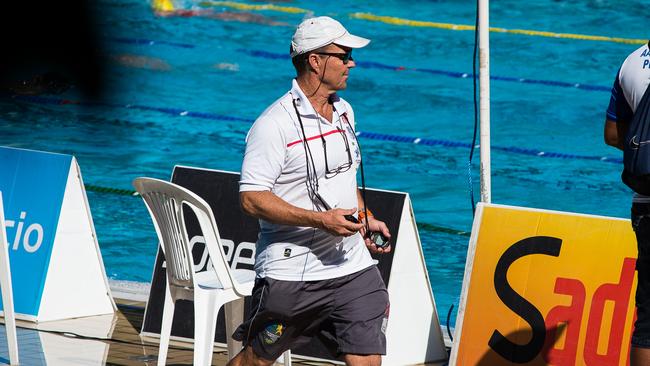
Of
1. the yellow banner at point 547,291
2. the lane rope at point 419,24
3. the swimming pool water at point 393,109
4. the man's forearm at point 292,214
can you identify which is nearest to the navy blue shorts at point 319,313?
the man's forearm at point 292,214

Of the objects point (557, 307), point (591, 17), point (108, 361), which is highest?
point (557, 307)

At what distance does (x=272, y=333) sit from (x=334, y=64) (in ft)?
2.98

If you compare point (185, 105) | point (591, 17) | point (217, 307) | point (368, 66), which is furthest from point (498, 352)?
point (591, 17)

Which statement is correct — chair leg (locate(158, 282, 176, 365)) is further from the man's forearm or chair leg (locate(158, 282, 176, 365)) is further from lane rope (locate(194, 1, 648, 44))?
lane rope (locate(194, 1, 648, 44))

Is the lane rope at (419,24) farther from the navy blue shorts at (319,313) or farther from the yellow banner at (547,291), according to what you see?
the navy blue shorts at (319,313)

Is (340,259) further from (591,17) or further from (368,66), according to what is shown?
(591,17)

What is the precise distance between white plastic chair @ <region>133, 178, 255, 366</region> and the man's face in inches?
34.8

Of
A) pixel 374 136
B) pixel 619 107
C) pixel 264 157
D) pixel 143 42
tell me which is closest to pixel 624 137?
pixel 619 107

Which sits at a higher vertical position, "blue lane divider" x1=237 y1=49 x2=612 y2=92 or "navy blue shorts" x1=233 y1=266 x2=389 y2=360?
"navy blue shorts" x1=233 y1=266 x2=389 y2=360

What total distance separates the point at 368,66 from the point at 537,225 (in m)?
11.3

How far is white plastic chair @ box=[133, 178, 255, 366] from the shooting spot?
4.78 metres

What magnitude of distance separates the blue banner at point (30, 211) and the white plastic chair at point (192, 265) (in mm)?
1676

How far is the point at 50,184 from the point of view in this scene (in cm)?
654

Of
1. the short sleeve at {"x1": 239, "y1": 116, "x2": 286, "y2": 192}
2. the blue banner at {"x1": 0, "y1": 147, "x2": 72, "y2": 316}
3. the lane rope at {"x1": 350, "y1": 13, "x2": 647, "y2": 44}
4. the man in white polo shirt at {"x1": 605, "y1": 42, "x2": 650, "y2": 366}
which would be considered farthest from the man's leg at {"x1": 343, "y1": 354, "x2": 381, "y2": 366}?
the lane rope at {"x1": 350, "y1": 13, "x2": 647, "y2": 44}
